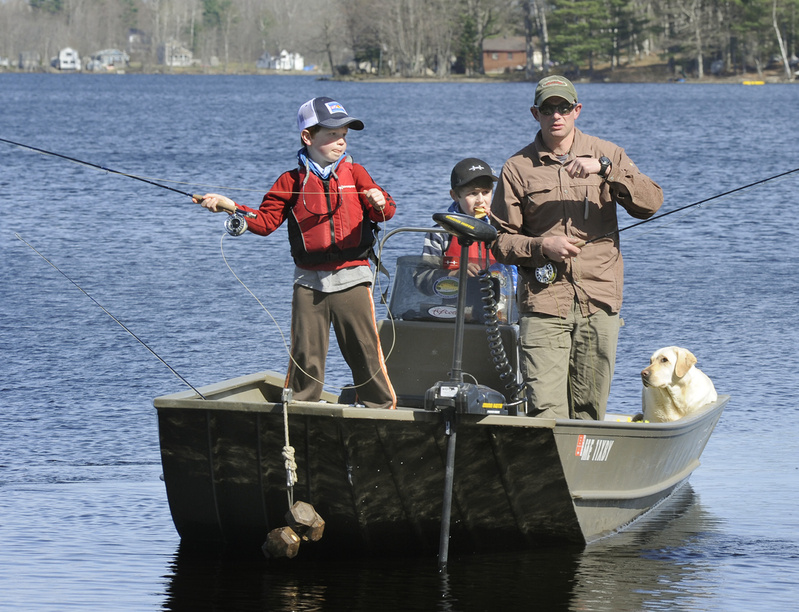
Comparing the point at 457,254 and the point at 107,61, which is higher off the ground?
the point at 107,61

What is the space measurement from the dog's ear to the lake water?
33.4 inches

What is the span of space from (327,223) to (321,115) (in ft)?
1.60

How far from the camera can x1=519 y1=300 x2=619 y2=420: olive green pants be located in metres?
6.05

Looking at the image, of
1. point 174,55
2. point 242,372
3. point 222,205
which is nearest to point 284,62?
point 174,55

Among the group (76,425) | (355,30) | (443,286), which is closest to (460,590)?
(443,286)

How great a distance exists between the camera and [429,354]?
7133 mm

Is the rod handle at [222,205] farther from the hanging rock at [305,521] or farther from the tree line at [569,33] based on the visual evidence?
the tree line at [569,33]

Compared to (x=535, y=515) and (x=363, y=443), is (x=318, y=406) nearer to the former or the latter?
(x=363, y=443)

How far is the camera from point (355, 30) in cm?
13600

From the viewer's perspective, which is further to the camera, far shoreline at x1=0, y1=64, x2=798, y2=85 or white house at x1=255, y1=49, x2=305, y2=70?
white house at x1=255, y1=49, x2=305, y2=70

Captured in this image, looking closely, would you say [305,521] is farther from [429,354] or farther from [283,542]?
[429,354]

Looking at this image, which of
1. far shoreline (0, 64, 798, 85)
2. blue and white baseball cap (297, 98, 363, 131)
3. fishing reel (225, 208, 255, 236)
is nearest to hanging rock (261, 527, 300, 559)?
fishing reel (225, 208, 255, 236)

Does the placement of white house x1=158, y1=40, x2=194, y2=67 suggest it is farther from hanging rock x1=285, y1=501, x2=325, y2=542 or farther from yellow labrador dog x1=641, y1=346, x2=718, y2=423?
hanging rock x1=285, y1=501, x2=325, y2=542

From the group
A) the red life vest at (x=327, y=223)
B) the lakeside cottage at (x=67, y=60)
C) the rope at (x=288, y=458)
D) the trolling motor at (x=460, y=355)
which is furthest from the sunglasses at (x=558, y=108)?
the lakeside cottage at (x=67, y=60)
